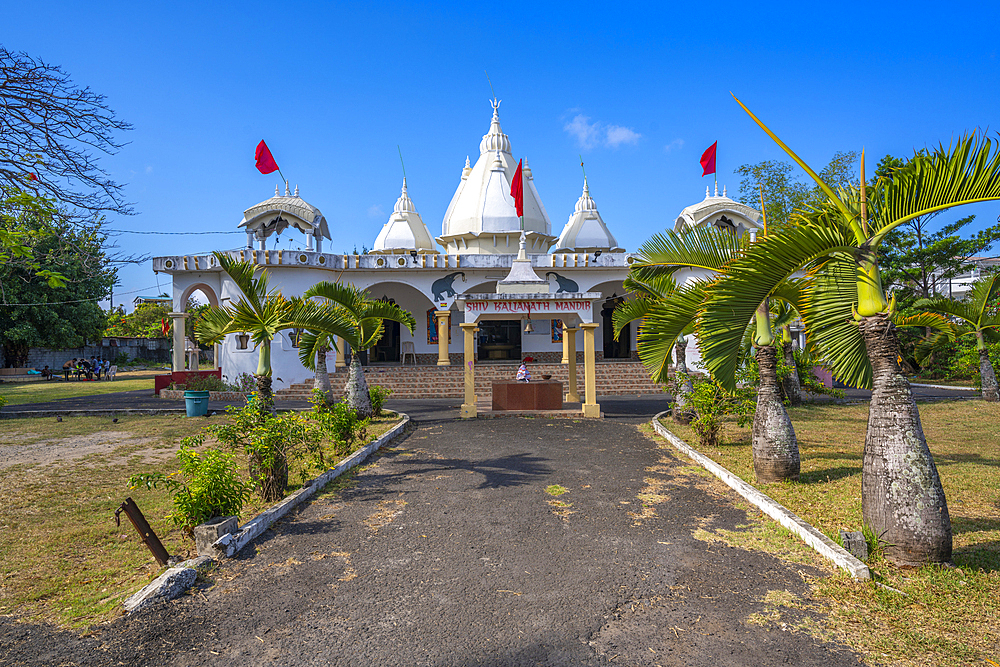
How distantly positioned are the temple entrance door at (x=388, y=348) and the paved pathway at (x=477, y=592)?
64.3 feet

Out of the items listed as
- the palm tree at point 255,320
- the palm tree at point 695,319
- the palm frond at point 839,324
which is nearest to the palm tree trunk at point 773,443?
the palm tree at point 695,319

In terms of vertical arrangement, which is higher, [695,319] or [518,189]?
[518,189]

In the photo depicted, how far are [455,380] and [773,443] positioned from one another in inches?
532

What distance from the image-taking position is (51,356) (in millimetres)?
33344

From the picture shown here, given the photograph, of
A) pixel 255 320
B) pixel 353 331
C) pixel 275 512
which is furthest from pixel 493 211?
pixel 275 512

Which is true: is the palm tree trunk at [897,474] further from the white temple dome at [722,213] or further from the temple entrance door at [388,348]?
the temple entrance door at [388,348]

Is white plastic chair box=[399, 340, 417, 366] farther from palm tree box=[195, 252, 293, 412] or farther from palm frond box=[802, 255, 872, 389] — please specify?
palm frond box=[802, 255, 872, 389]

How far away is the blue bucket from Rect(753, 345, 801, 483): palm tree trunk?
12377mm

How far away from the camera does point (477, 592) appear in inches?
161

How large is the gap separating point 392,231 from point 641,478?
904 inches

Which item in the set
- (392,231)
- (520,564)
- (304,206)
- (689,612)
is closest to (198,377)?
(304,206)

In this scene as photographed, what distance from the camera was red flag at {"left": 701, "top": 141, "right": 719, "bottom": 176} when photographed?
21844 millimetres

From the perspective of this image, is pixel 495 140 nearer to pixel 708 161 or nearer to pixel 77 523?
pixel 708 161

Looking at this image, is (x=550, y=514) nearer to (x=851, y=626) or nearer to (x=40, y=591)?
(x=851, y=626)
